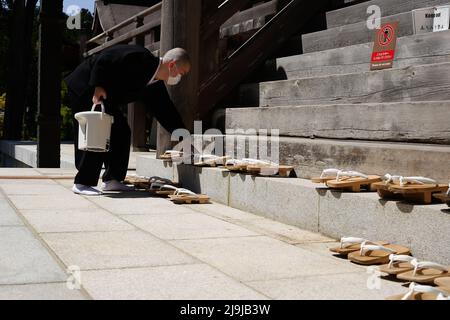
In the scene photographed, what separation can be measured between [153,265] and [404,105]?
1.94 metres

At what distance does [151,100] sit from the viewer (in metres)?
5.64

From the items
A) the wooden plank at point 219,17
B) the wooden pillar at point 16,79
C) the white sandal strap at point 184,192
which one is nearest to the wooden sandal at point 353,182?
the white sandal strap at point 184,192

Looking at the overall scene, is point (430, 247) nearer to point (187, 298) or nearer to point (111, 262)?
point (187, 298)

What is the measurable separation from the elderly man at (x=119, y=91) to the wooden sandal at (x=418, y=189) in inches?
104

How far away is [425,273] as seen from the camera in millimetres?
2572

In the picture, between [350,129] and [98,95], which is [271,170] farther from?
[98,95]

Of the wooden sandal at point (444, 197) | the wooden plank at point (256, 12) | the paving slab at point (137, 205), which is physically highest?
the wooden plank at point (256, 12)

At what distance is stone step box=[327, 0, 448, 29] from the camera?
17.7 ft

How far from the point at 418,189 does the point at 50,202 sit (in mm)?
2983

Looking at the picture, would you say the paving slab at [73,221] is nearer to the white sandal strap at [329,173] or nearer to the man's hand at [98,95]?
the man's hand at [98,95]

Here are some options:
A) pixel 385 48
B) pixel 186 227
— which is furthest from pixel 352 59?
pixel 186 227

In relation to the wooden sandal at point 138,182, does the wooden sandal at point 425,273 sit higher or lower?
lower

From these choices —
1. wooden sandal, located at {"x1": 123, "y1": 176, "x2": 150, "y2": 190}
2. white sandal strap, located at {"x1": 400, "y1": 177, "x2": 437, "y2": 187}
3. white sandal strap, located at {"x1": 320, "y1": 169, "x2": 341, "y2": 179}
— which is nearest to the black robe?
wooden sandal, located at {"x1": 123, "y1": 176, "x2": 150, "y2": 190}

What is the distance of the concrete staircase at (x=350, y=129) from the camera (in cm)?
322
